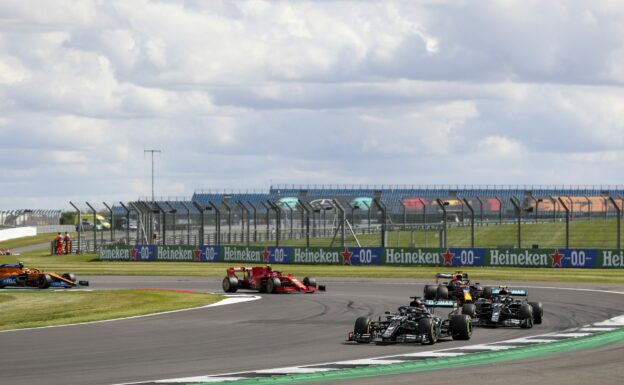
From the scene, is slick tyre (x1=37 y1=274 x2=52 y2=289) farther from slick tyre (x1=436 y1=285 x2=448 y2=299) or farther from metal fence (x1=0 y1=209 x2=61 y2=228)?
metal fence (x1=0 y1=209 x2=61 y2=228)

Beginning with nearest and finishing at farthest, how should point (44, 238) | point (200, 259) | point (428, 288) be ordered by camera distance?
1. point (428, 288)
2. point (200, 259)
3. point (44, 238)

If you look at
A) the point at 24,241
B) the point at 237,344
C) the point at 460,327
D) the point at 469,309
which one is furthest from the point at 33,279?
the point at 24,241

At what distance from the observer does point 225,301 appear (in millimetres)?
34719

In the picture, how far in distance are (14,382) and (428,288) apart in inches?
639

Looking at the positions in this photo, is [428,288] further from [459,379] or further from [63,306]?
[459,379]

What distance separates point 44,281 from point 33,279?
0.52 m

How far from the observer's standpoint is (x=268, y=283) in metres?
38.5

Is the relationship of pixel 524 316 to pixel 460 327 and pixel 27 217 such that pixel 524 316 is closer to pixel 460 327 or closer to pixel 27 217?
pixel 460 327

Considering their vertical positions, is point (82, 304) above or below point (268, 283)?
below

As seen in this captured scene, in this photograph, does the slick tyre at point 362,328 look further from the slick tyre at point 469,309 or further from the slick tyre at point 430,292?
the slick tyre at point 430,292

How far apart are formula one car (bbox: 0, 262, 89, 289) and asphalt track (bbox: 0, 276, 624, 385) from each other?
974 cm

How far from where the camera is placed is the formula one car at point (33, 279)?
41531 millimetres

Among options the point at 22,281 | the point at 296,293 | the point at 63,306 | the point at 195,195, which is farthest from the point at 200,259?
the point at 195,195

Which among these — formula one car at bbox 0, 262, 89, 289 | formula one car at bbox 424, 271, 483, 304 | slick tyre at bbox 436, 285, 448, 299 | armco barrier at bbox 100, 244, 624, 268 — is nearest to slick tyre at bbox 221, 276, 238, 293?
formula one car at bbox 0, 262, 89, 289
